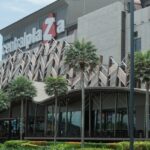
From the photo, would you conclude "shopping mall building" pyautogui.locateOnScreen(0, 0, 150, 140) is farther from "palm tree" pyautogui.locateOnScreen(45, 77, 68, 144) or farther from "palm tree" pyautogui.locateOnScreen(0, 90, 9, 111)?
"palm tree" pyautogui.locateOnScreen(0, 90, 9, 111)

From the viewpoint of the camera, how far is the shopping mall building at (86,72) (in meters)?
65.5

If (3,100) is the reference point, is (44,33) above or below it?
above

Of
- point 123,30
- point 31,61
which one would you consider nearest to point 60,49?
point 31,61

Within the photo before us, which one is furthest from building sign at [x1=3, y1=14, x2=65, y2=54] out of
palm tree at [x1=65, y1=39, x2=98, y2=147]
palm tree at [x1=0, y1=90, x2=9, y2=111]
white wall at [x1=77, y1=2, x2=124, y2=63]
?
palm tree at [x1=65, y1=39, x2=98, y2=147]

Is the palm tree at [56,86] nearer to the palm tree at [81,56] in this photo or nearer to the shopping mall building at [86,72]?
the shopping mall building at [86,72]

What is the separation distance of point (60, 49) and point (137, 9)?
21.2 metres

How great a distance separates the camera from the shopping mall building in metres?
65.5

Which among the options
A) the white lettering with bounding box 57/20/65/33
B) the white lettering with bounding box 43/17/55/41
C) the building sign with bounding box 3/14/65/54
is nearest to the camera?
the white lettering with bounding box 57/20/65/33

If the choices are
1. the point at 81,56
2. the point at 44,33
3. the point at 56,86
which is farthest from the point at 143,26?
the point at 44,33

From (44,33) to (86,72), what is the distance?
42396 mm

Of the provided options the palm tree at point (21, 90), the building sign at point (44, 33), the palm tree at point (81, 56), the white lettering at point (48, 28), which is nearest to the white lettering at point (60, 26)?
the building sign at point (44, 33)

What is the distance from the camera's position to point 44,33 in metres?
106

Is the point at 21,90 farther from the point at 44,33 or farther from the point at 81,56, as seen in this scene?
the point at 44,33

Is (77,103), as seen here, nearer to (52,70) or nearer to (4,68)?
(52,70)
